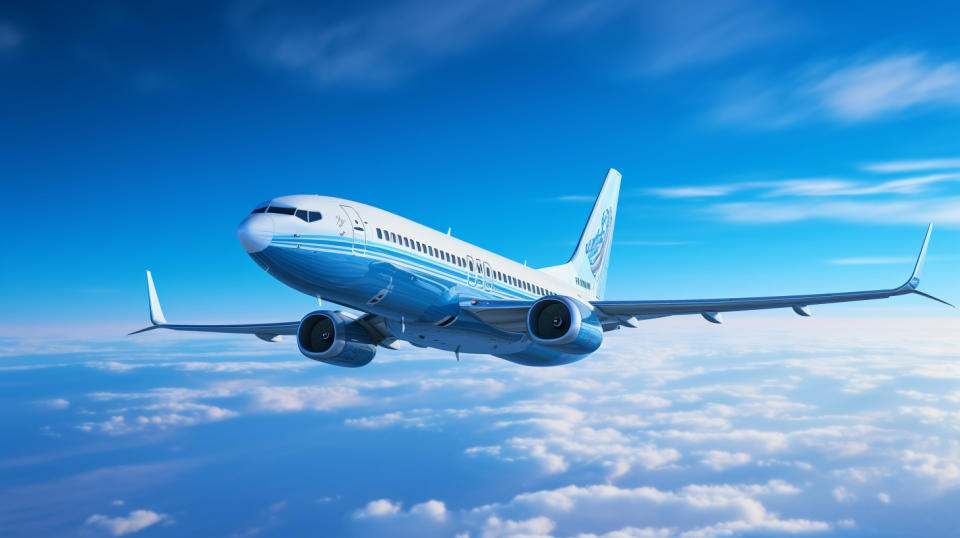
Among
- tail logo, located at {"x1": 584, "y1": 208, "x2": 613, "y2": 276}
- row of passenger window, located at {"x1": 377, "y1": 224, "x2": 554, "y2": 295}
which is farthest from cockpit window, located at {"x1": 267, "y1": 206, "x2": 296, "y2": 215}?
tail logo, located at {"x1": 584, "y1": 208, "x2": 613, "y2": 276}

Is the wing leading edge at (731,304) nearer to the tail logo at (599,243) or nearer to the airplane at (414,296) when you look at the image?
the airplane at (414,296)

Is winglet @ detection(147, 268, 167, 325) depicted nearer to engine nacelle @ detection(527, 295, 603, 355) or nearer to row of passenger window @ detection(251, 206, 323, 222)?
row of passenger window @ detection(251, 206, 323, 222)

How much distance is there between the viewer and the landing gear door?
74.5 feet

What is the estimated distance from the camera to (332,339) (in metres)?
29.5

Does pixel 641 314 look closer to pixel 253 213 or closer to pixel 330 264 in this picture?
pixel 330 264

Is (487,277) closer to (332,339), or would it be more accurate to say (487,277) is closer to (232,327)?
(332,339)

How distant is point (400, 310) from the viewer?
25.3 m

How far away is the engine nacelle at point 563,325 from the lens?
25141mm

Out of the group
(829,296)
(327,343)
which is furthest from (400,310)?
(829,296)

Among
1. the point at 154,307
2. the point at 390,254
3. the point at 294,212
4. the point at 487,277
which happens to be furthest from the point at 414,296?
the point at 154,307

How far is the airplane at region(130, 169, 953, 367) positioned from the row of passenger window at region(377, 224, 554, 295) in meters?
0.05

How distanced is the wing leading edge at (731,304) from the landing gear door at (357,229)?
39.3ft

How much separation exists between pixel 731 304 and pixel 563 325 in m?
8.21

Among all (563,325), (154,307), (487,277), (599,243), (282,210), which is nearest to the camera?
(282,210)
